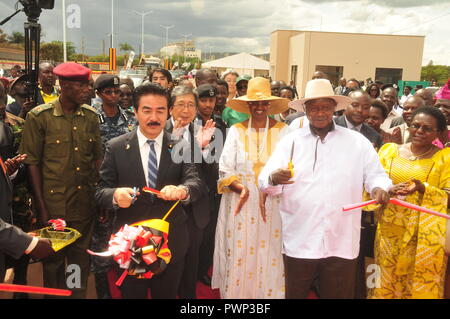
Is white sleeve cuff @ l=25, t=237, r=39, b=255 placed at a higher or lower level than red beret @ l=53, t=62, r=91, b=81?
lower

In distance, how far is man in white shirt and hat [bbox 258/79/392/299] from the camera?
2.58 m

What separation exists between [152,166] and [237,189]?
86 centimetres

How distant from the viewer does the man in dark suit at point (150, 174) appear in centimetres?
229

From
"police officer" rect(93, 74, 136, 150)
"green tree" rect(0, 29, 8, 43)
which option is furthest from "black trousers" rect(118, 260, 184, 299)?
"green tree" rect(0, 29, 8, 43)

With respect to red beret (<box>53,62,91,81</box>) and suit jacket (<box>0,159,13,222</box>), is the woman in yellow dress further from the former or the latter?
suit jacket (<box>0,159,13,222</box>)

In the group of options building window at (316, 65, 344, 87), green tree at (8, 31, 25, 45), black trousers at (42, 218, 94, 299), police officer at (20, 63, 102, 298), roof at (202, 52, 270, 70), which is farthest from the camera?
green tree at (8, 31, 25, 45)

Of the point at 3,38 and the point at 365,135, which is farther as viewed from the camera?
the point at 3,38

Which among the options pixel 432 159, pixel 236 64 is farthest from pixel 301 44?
pixel 432 159

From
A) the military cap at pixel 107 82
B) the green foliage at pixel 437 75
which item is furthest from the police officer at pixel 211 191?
the green foliage at pixel 437 75

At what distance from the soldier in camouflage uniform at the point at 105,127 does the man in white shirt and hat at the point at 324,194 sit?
5.26 feet

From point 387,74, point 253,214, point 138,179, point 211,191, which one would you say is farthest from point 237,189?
point 387,74

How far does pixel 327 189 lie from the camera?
8.43 feet

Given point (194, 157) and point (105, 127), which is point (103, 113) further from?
point (194, 157)

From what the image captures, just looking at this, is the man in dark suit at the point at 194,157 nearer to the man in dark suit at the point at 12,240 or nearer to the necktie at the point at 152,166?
the necktie at the point at 152,166
